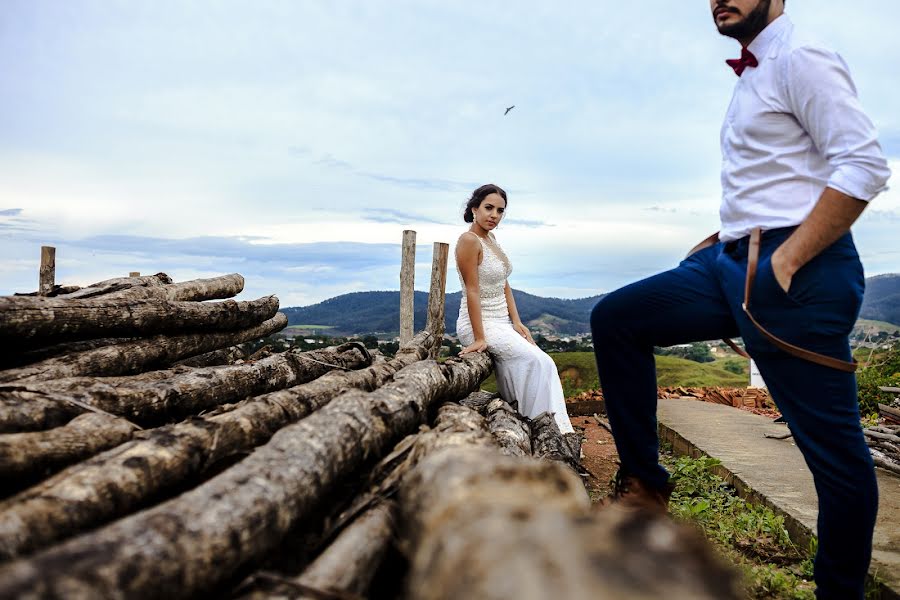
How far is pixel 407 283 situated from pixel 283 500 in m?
9.18

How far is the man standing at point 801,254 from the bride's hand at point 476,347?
10.6 feet

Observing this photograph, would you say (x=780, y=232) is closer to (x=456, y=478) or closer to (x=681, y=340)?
(x=681, y=340)

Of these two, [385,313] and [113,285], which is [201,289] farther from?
[385,313]

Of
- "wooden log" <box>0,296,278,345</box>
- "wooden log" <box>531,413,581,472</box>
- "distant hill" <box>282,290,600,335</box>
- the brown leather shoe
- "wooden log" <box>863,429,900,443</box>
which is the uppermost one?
"wooden log" <box>0,296,278,345</box>

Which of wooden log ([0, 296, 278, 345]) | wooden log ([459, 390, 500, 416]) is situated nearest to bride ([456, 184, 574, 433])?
wooden log ([459, 390, 500, 416])

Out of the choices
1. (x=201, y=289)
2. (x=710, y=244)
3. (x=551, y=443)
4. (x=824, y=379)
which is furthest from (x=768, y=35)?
(x=201, y=289)

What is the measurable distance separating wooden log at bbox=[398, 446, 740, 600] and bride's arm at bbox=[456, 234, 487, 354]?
4.68 metres

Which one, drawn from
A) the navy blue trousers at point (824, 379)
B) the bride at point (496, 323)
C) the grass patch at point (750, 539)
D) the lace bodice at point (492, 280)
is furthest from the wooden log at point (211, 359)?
the navy blue trousers at point (824, 379)

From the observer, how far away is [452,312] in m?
54.0

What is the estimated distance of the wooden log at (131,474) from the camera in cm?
185

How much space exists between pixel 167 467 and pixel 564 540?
158cm

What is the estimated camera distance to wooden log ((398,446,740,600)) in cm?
116

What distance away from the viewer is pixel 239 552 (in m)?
1.72

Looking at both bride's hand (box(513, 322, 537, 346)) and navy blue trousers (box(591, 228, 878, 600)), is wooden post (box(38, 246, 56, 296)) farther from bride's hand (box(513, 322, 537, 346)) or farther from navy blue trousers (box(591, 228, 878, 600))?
navy blue trousers (box(591, 228, 878, 600))
